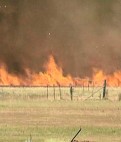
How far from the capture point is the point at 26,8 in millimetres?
97000

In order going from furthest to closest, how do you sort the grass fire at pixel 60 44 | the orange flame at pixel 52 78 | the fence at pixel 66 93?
1. the grass fire at pixel 60 44
2. the orange flame at pixel 52 78
3. the fence at pixel 66 93

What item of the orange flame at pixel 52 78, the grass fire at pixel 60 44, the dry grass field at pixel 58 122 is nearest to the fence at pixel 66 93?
the dry grass field at pixel 58 122

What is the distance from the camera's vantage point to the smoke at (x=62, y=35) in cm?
9056

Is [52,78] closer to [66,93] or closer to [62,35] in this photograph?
[62,35]

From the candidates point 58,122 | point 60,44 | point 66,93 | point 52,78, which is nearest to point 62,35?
point 60,44

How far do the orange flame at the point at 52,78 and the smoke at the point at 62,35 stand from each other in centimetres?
94

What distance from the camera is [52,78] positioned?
278 feet

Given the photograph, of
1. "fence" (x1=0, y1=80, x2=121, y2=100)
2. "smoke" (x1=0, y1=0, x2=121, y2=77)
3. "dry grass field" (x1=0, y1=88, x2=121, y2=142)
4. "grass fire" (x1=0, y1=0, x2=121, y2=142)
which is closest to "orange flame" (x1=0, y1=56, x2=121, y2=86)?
"grass fire" (x1=0, y1=0, x2=121, y2=142)

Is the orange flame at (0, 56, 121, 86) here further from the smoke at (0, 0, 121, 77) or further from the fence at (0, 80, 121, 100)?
the fence at (0, 80, 121, 100)

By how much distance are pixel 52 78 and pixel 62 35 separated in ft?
45.1

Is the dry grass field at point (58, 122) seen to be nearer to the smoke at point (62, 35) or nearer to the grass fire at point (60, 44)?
the grass fire at point (60, 44)

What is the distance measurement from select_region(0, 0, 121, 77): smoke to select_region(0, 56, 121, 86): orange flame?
0.94 meters

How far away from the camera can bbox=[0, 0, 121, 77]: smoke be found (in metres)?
90.6

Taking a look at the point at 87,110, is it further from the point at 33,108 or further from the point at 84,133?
the point at 84,133
